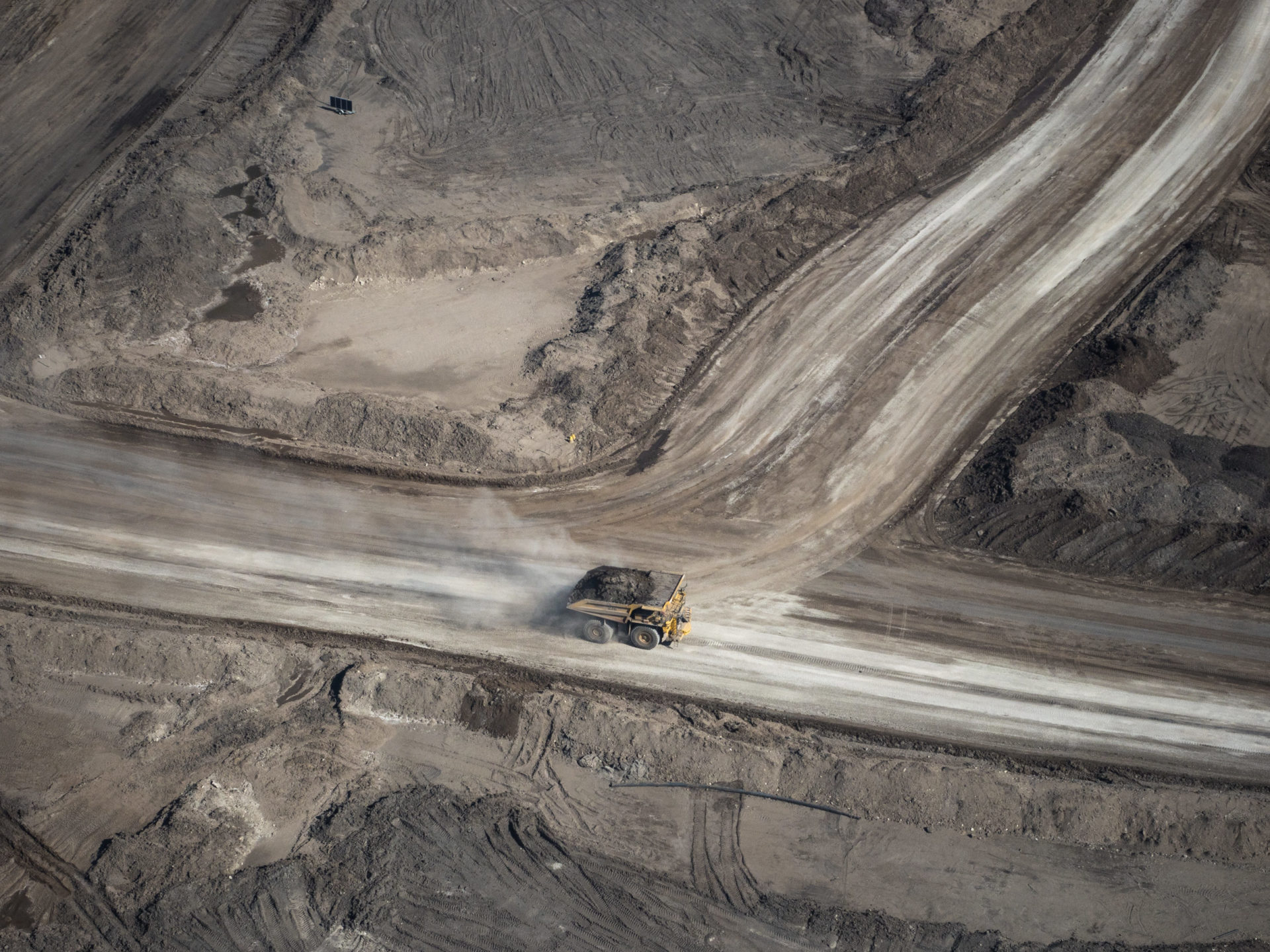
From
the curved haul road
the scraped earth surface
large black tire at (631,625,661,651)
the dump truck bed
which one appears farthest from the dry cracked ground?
the dump truck bed

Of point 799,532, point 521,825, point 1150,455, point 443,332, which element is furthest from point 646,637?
point 1150,455

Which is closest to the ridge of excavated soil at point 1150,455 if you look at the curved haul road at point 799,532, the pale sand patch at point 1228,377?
the pale sand patch at point 1228,377

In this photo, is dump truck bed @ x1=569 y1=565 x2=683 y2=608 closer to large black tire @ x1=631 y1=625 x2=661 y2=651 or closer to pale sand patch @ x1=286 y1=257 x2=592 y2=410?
large black tire @ x1=631 y1=625 x2=661 y2=651

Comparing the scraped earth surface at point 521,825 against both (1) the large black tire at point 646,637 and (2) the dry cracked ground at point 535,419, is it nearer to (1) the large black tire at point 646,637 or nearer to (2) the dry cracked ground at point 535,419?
(2) the dry cracked ground at point 535,419

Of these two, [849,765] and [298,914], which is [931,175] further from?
[298,914]

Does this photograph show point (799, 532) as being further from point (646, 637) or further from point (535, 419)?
point (535, 419)

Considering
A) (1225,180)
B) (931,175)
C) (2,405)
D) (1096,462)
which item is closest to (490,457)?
(2,405)
